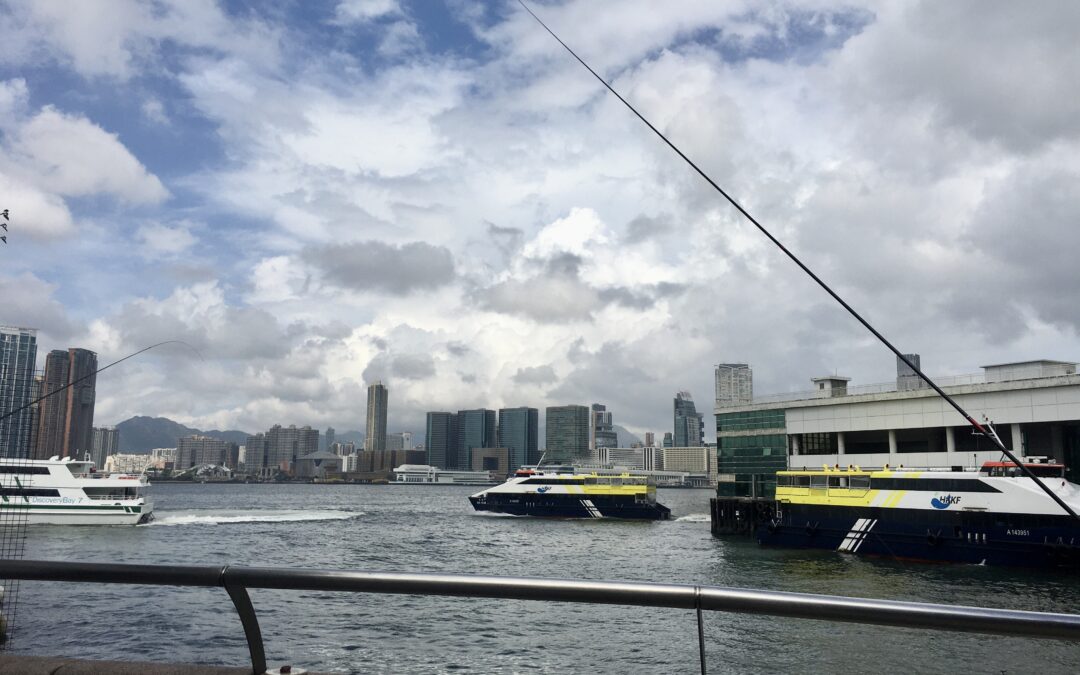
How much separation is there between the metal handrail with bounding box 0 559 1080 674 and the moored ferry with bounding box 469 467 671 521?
218 ft

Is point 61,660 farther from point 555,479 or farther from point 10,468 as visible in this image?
point 555,479

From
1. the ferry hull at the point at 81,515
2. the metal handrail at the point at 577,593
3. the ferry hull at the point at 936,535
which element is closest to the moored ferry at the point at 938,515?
the ferry hull at the point at 936,535

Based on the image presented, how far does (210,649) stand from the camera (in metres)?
15.6

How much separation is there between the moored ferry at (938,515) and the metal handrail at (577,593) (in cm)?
3426

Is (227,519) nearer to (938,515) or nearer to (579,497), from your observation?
(579,497)

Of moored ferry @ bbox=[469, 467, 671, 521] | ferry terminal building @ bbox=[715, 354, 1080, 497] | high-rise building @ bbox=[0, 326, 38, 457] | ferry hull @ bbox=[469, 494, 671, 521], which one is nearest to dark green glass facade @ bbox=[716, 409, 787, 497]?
ferry terminal building @ bbox=[715, 354, 1080, 497]

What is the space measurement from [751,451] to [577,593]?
62.7m

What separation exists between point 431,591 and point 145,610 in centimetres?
2198

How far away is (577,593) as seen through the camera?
9.37 feet

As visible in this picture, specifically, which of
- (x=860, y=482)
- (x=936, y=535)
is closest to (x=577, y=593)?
(x=936, y=535)

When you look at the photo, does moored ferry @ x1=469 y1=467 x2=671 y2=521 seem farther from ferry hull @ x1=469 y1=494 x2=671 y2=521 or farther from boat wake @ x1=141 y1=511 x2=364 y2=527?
boat wake @ x1=141 y1=511 x2=364 y2=527

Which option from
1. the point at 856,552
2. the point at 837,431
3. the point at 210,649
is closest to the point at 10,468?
the point at 210,649

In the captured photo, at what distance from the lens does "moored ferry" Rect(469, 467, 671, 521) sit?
68.2 m

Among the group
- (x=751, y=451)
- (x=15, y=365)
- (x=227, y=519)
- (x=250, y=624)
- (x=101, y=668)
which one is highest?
(x=15, y=365)
